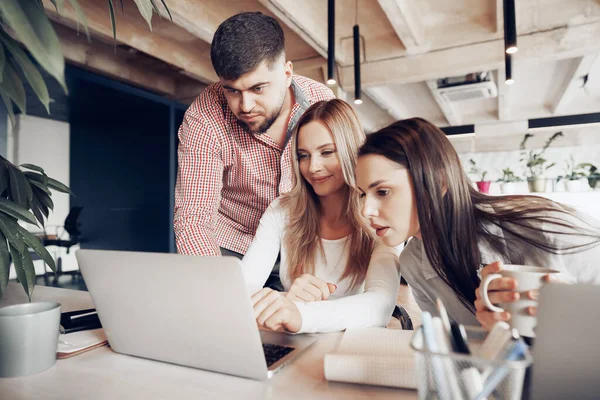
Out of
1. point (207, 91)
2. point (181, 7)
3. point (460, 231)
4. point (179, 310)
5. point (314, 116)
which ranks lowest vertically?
point (179, 310)

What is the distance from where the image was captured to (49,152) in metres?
7.90

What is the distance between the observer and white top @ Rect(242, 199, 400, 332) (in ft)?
3.08

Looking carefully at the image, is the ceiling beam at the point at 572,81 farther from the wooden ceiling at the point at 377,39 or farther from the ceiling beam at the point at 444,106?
the ceiling beam at the point at 444,106

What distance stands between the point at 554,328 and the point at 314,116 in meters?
1.21

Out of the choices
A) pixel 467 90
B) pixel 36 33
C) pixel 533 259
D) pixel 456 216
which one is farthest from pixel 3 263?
pixel 467 90

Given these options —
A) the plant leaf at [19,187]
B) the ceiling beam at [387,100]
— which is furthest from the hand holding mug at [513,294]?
the ceiling beam at [387,100]

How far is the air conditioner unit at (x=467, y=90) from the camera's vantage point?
500 cm

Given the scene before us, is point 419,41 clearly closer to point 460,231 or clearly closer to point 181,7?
point 181,7

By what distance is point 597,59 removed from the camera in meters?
4.85

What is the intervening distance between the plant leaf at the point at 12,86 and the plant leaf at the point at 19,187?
1.63ft

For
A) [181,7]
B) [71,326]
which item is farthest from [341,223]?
[181,7]

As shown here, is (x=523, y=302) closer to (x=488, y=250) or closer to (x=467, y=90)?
(x=488, y=250)

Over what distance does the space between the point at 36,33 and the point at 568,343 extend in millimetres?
708

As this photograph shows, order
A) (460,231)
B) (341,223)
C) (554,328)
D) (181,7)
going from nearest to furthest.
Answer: (554,328), (460,231), (341,223), (181,7)
